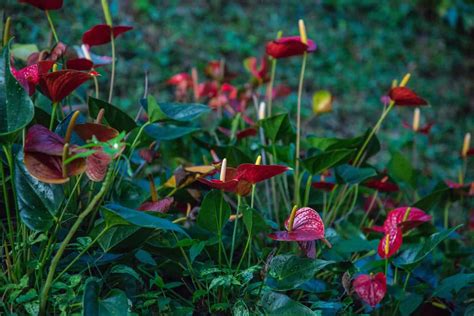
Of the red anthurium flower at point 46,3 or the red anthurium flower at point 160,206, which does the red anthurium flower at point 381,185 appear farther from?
the red anthurium flower at point 46,3

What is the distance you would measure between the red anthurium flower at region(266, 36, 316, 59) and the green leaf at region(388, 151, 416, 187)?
47 centimetres

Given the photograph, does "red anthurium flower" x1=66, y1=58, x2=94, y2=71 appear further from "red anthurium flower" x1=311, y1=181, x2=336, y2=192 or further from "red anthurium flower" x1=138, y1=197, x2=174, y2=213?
"red anthurium flower" x1=311, y1=181, x2=336, y2=192

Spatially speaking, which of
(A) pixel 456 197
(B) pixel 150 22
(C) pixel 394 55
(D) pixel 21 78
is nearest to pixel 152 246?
(D) pixel 21 78

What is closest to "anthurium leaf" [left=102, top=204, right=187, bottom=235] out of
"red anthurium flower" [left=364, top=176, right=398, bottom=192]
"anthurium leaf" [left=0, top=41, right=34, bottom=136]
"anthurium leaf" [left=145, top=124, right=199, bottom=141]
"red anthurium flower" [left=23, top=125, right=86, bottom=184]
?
"red anthurium flower" [left=23, top=125, right=86, bottom=184]

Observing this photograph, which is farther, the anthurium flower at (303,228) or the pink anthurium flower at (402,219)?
the pink anthurium flower at (402,219)

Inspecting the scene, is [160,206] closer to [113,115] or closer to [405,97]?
[113,115]

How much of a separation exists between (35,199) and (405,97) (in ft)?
2.83

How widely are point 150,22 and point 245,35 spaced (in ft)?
2.18

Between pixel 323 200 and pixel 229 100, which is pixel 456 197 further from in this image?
pixel 229 100

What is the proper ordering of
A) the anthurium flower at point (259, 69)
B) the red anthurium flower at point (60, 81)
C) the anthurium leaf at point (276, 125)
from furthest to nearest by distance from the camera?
1. the anthurium flower at point (259, 69)
2. the anthurium leaf at point (276, 125)
3. the red anthurium flower at point (60, 81)

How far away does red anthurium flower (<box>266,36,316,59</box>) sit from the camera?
1400 millimetres

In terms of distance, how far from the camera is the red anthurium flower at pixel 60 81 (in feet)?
3.21

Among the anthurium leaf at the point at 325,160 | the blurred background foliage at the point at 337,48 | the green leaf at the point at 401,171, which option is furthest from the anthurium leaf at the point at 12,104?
the blurred background foliage at the point at 337,48

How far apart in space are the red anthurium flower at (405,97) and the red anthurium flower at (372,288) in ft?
1.53
